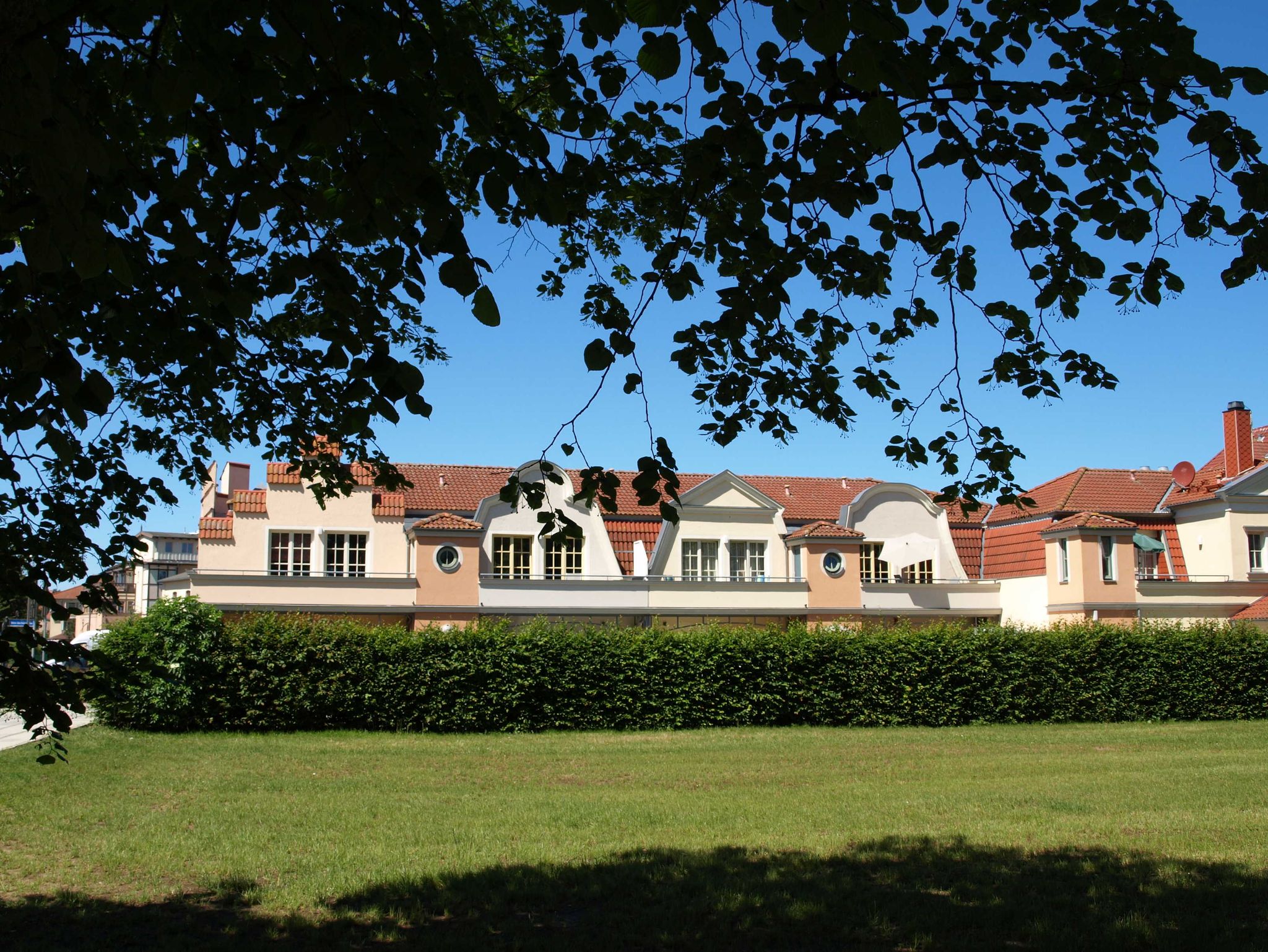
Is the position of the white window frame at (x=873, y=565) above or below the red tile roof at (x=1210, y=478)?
below

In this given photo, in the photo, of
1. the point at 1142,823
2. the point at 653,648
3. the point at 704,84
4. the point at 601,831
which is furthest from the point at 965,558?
the point at 704,84

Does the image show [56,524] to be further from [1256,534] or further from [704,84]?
[1256,534]

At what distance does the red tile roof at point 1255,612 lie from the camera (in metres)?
32.8

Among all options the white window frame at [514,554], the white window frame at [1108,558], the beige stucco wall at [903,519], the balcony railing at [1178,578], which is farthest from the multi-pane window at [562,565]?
the balcony railing at [1178,578]

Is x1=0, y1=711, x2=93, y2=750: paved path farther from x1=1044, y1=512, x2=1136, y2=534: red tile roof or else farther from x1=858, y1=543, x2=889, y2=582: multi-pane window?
x1=1044, y1=512, x2=1136, y2=534: red tile roof

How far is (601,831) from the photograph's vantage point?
11.4 m

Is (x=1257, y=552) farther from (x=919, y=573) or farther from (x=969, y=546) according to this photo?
(x=919, y=573)

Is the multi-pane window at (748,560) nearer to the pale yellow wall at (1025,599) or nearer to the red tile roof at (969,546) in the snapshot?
the red tile roof at (969,546)

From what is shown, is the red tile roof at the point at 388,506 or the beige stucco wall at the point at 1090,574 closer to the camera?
the red tile roof at the point at 388,506

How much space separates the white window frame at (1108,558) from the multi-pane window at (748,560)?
416 inches

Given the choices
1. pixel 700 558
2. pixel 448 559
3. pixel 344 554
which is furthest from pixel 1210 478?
pixel 344 554

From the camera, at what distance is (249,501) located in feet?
97.8

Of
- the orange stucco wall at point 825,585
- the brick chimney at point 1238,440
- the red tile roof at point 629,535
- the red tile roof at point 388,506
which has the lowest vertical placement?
the orange stucco wall at point 825,585

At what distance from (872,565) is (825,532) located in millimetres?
3119
